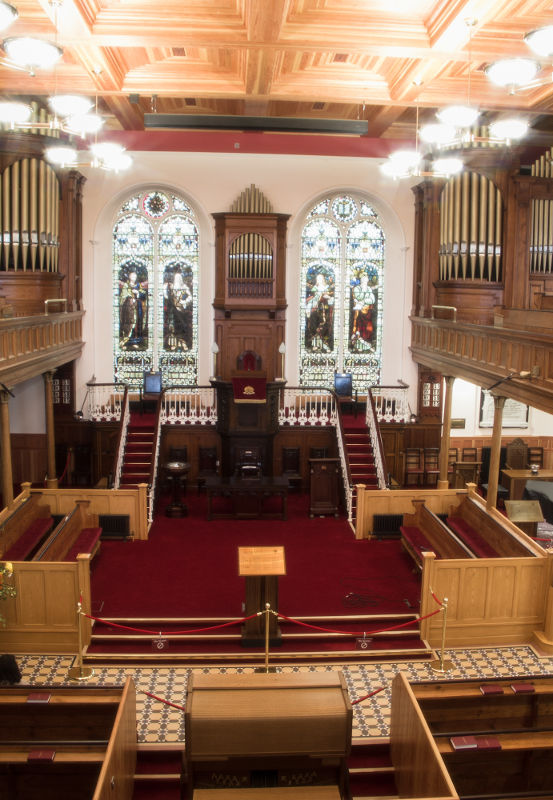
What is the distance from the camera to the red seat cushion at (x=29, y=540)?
1269 cm

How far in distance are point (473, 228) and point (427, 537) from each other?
7.50m

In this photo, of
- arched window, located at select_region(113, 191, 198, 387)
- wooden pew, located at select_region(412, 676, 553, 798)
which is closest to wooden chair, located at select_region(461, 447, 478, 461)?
arched window, located at select_region(113, 191, 198, 387)

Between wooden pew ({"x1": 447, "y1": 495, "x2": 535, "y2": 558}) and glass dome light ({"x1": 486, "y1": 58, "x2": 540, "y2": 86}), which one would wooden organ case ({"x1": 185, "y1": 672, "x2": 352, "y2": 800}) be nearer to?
wooden pew ({"x1": 447, "y1": 495, "x2": 535, "y2": 558})

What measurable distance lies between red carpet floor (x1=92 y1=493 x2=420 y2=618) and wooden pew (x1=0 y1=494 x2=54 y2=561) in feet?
4.04

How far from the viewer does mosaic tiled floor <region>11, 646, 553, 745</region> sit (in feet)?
31.6

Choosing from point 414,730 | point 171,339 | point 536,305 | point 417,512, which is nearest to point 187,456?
point 171,339

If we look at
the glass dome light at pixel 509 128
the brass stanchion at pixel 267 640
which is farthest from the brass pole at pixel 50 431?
the glass dome light at pixel 509 128

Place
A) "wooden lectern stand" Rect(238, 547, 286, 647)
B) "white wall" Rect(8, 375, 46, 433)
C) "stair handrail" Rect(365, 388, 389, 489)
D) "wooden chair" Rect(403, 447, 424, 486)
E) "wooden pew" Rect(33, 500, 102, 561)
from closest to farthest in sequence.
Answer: "wooden lectern stand" Rect(238, 547, 286, 647)
"wooden pew" Rect(33, 500, 102, 561)
"stair handrail" Rect(365, 388, 389, 489)
"white wall" Rect(8, 375, 46, 433)
"wooden chair" Rect(403, 447, 424, 486)

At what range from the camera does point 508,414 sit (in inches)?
860

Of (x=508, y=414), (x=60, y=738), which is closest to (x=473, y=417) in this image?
(x=508, y=414)

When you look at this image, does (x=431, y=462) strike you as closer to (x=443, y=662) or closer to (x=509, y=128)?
(x=443, y=662)

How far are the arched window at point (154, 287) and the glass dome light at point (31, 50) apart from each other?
482 inches

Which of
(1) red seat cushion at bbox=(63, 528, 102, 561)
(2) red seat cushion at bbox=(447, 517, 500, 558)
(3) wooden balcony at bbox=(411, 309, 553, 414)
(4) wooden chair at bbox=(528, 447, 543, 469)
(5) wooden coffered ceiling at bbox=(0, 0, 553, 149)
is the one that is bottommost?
(1) red seat cushion at bbox=(63, 528, 102, 561)

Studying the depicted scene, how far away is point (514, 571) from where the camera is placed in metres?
11.8
